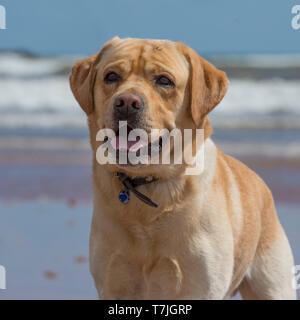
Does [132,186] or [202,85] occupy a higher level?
[202,85]

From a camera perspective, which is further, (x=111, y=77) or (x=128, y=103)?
(x=111, y=77)

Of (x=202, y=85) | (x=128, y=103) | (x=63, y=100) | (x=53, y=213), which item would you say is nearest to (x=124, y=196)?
(x=128, y=103)

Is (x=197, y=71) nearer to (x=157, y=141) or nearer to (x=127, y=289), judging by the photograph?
(x=157, y=141)

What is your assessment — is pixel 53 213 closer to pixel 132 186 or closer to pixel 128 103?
pixel 132 186

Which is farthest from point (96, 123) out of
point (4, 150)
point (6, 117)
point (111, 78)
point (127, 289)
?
point (6, 117)

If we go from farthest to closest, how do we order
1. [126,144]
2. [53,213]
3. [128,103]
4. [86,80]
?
[53,213] → [86,80] → [126,144] → [128,103]

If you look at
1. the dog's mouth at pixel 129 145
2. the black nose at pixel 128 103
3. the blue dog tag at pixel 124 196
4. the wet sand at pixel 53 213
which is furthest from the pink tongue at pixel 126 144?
the wet sand at pixel 53 213

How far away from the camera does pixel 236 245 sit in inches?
147

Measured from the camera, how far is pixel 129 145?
10.9 ft

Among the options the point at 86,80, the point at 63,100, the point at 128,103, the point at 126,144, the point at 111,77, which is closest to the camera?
the point at 128,103

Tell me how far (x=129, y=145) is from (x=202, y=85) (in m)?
0.57

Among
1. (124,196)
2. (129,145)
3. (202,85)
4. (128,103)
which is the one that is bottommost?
(124,196)

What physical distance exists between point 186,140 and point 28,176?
5320mm

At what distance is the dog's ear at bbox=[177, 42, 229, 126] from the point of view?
345 cm
